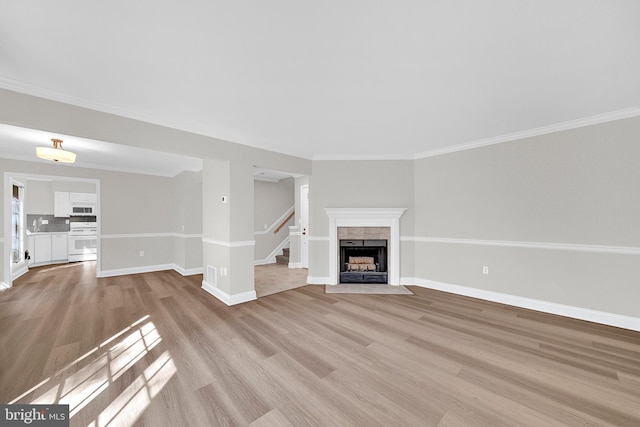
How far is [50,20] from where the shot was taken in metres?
1.38

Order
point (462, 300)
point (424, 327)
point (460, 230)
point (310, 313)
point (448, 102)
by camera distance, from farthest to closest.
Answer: point (460, 230), point (462, 300), point (310, 313), point (424, 327), point (448, 102)

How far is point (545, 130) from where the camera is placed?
3049 millimetres

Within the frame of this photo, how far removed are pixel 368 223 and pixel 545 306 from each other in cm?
273

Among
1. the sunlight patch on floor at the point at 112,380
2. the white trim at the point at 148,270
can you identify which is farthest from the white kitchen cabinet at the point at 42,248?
the sunlight patch on floor at the point at 112,380

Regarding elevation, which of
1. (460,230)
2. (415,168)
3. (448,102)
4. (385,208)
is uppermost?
(448,102)

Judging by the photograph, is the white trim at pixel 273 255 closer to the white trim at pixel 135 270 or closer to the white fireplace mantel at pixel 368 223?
the white trim at pixel 135 270

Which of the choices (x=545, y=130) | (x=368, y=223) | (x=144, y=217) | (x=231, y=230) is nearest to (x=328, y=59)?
(x=231, y=230)

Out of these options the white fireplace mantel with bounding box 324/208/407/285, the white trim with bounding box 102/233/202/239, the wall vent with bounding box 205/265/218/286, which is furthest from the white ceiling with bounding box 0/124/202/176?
the white fireplace mantel with bounding box 324/208/407/285

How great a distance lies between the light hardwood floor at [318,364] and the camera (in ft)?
4.97

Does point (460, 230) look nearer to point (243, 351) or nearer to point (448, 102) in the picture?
point (448, 102)

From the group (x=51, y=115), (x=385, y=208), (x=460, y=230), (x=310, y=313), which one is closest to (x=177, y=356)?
(x=310, y=313)

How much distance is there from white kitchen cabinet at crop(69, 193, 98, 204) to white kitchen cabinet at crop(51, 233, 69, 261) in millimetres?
1034

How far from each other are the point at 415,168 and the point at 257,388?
415 cm

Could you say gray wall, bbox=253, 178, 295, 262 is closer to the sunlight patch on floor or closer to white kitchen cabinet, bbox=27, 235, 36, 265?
the sunlight patch on floor
